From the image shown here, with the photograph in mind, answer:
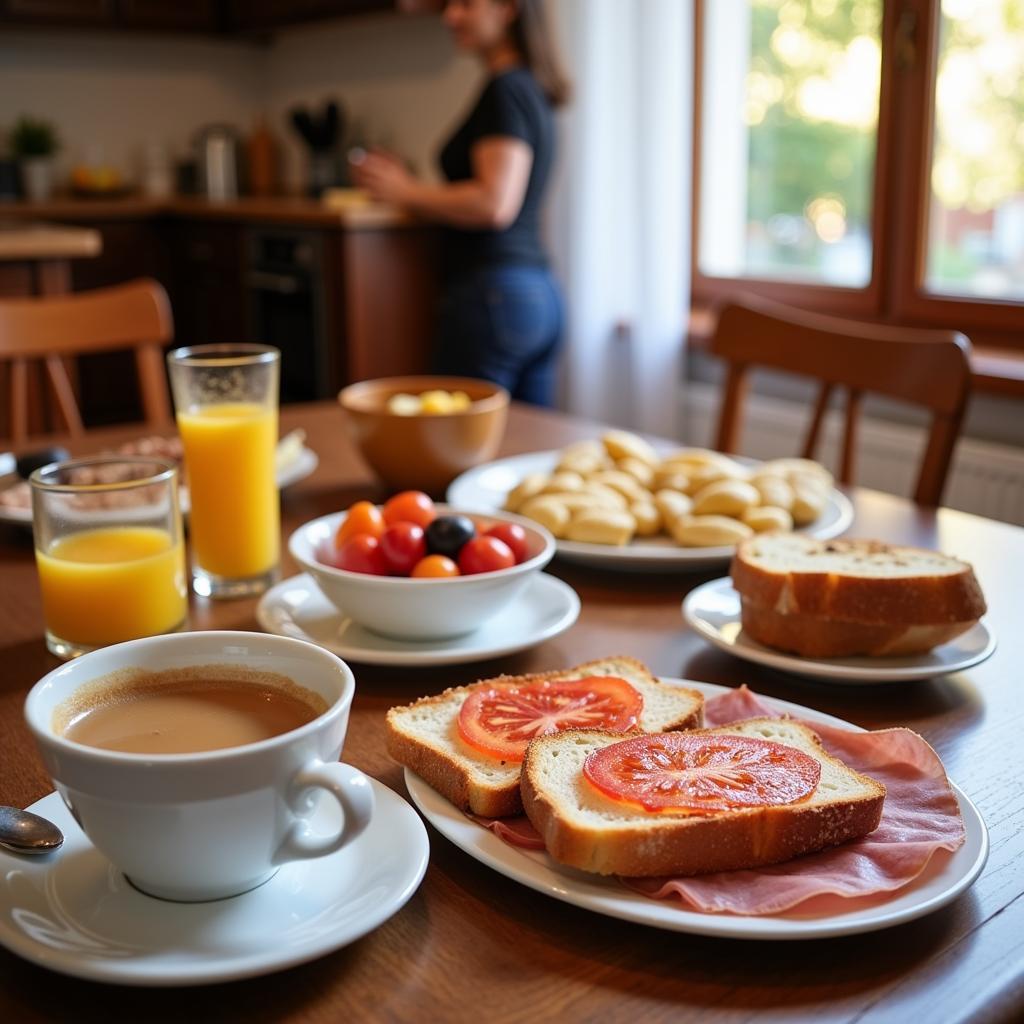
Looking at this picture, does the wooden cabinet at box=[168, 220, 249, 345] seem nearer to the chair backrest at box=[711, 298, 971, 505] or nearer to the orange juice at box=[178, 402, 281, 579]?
the chair backrest at box=[711, 298, 971, 505]

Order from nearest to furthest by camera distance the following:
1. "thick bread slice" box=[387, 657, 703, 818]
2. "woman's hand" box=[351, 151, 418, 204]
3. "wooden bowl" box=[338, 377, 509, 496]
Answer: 1. "thick bread slice" box=[387, 657, 703, 818]
2. "wooden bowl" box=[338, 377, 509, 496]
3. "woman's hand" box=[351, 151, 418, 204]

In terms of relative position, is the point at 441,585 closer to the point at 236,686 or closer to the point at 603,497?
the point at 236,686

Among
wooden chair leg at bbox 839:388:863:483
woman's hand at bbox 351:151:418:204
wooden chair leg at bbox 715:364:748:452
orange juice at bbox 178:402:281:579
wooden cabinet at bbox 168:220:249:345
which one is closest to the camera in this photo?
orange juice at bbox 178:402:281:579

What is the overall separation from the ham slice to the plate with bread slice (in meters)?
0.15

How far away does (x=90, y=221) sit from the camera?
4.62 m

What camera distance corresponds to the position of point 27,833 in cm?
64

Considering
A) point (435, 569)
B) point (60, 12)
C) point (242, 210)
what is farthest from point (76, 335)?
point (60, 12)

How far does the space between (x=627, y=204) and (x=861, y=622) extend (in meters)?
2.70

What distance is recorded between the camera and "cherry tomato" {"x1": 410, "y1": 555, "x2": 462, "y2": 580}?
37.7 inches

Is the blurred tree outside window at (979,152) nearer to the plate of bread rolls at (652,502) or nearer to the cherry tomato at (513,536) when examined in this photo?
the plate of bread rolls at (652,502)

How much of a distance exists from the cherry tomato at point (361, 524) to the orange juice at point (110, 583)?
14cm

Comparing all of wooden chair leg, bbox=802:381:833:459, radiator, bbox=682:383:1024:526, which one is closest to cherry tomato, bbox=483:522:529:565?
wooden chair leg, bbox=802:381:833:459

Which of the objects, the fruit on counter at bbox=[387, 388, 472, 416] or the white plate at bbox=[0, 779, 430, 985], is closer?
the white plate at bbox=[0, 779, 430, 985]

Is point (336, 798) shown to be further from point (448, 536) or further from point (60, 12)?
point (60, 12)
